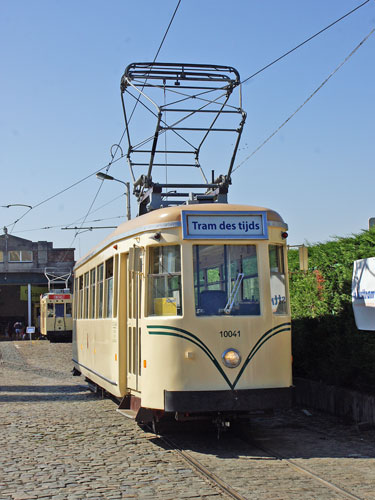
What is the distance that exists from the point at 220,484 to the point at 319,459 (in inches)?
66.6

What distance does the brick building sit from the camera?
60594 millimetres

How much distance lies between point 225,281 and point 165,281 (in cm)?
76

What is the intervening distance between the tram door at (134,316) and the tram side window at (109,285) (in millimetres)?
1025

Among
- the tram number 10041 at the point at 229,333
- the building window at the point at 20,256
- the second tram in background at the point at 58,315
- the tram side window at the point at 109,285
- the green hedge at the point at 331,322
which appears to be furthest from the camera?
the building window at the point at 20,256

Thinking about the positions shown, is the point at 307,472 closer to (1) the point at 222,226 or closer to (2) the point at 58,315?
(1) the point at 222,226

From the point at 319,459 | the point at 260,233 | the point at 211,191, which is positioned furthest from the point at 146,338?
the point at 211,191

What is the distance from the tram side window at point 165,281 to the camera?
28.9ft

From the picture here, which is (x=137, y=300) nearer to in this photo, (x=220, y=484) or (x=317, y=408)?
(x=220, y=484)

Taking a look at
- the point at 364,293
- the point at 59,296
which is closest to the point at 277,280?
the point at 364,293

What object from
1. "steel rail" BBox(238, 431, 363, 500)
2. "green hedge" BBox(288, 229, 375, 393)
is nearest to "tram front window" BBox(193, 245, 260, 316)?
"steel rail" BBox(238, 431, 363, 500)

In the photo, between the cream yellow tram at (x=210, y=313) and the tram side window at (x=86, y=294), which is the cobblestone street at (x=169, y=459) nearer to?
the cream yellow tram at (x=210, y=313)

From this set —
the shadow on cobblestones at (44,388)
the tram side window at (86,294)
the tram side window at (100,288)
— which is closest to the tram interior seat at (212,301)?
the tram side window at (100,288)

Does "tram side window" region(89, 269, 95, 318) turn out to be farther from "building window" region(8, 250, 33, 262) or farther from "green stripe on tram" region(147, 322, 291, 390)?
"building window" region(8, 250, 33, 262)

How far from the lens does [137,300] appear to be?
9.35m
